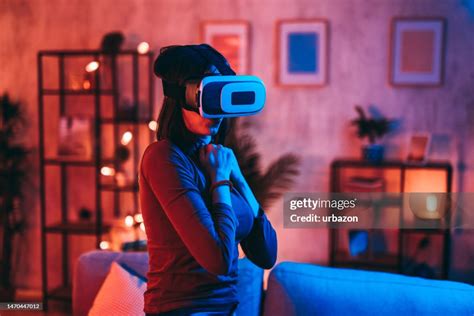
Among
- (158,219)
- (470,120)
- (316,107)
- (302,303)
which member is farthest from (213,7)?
(158,219)

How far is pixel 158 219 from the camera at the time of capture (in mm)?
1166

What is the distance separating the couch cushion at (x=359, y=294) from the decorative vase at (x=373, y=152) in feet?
5.93

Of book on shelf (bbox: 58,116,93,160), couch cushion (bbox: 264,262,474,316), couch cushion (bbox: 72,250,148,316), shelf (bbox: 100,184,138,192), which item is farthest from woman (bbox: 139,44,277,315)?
book on shelf (bbox: 58,116,93,160)

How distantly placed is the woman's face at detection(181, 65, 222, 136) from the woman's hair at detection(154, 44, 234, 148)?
0.4 inches

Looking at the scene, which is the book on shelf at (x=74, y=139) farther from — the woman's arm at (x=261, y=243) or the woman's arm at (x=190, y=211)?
the woman's arm at (x=190, y=211)

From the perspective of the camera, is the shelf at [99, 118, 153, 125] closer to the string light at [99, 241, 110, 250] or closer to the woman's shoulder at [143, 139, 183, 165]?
the string light at [99, 241, 110, 250]

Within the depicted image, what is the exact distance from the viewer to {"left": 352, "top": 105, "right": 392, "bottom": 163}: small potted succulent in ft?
11.3

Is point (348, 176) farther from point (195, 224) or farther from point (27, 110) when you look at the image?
point (195, 224)

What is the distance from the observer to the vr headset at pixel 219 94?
3.68ft

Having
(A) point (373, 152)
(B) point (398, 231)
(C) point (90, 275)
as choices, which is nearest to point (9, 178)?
(C) point (90, 275)

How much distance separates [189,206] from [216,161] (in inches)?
6.0

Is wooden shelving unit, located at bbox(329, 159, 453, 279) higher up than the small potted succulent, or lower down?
lower down

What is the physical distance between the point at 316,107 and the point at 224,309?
2581mm

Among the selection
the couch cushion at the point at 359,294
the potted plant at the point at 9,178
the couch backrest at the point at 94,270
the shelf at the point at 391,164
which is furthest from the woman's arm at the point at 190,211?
the potted plant at the point at 9,178
